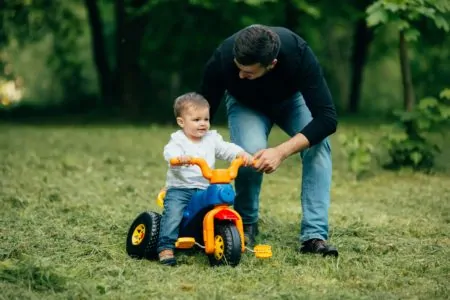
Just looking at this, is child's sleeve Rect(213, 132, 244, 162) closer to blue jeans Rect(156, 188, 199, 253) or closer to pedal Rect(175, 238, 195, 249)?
blue jeans Rect(156, 188, 199, 253)

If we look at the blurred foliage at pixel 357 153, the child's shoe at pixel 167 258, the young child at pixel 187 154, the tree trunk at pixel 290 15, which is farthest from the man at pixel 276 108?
the tree trunk at pixel 290 15

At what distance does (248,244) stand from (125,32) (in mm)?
14921

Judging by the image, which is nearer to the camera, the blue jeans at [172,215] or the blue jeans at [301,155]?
the blue jeans at [172,215]

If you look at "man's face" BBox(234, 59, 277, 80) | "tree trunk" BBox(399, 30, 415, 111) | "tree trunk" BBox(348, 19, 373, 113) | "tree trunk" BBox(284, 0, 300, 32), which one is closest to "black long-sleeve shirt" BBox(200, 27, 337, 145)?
"man's face" BBox(234, 59, 277, 80)

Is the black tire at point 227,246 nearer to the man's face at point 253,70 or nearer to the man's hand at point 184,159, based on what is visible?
the man's hand at point 184,159

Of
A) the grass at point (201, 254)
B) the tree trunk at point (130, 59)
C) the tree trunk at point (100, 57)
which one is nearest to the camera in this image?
the grass at point (201, 254)

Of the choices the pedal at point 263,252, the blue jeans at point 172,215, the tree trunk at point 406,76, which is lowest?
the pedal at point 263,252

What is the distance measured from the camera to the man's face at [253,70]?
509 cm

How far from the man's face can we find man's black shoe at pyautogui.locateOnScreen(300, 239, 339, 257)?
4.06 feet

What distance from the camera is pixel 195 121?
17.4 ft

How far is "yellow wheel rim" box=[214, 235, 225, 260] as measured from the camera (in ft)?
16.7

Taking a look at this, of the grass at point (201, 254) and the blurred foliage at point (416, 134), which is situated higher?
the blurred foliage at point (416, 134)

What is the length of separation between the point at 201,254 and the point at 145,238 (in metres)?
0.47

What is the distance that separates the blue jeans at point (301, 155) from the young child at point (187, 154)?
0.34 m
